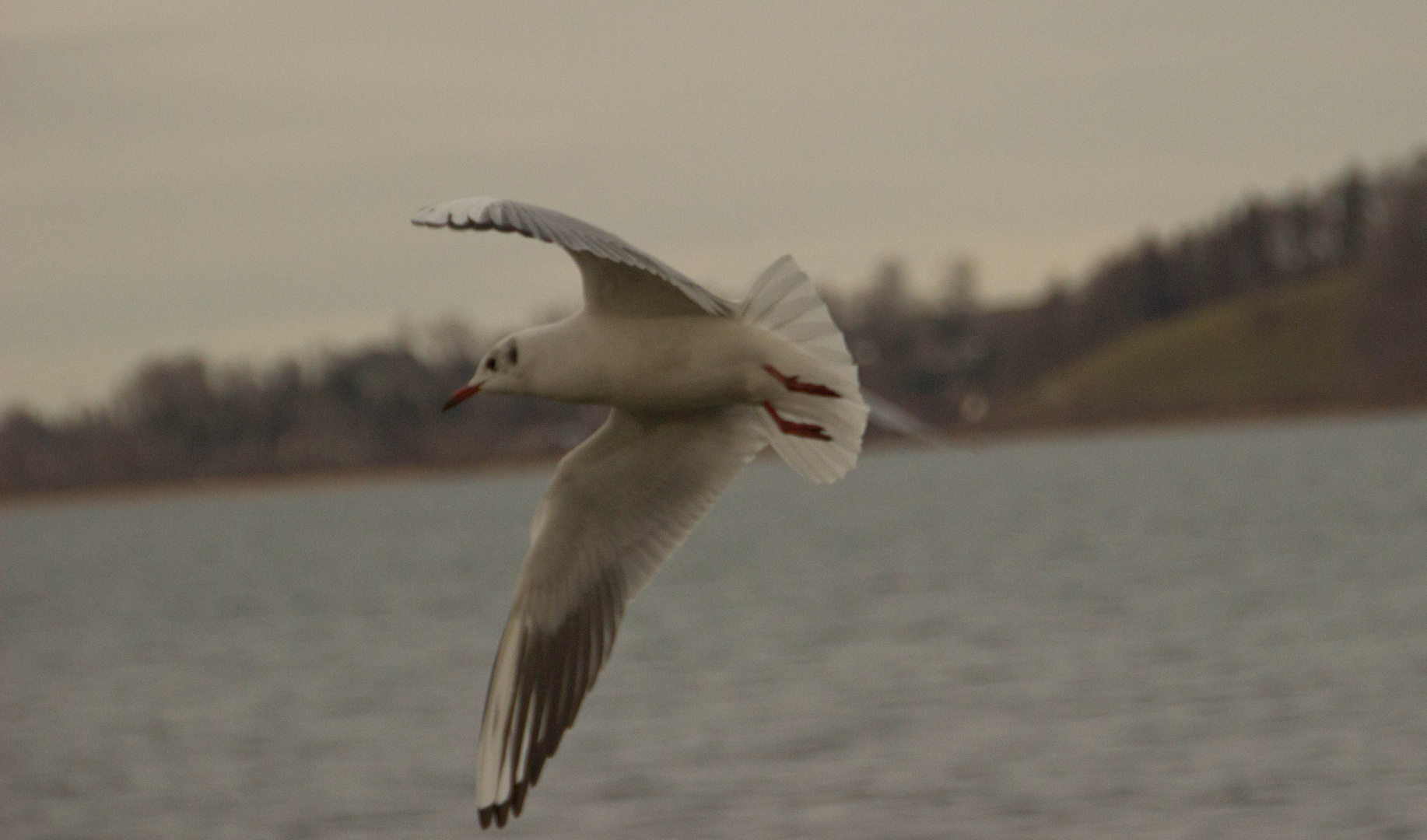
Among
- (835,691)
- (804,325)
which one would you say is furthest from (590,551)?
(835,691)

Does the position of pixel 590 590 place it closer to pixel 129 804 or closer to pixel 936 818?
pixel 936 818

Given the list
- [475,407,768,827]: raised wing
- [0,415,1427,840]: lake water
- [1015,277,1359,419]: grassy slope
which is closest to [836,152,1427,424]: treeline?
[1015,277,1359,419]: grassy slope

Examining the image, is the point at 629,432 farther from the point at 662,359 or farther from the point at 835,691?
the point at 835,691

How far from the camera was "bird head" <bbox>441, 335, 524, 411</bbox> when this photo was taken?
846 centimetres

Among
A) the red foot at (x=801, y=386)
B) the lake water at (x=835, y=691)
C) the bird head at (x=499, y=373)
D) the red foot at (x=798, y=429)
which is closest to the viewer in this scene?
the red foot at (x=801, y=386)

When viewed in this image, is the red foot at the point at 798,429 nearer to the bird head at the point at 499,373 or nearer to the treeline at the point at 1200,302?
the bird head at the point at 499,373

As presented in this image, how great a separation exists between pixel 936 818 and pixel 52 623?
1406 inches

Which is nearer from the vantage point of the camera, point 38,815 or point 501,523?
point 38,815

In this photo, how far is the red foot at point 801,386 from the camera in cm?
836

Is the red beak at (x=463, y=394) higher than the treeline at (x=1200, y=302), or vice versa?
the treeline at (x=1200, y=302)

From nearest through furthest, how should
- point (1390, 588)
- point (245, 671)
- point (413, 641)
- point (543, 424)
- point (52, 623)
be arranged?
point (1390, 588) → point (245, 671) → point (413, 641) → point (52, 623) → point (543, 424)

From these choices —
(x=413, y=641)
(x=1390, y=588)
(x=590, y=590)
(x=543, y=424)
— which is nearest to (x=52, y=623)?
(x=413, y=641)

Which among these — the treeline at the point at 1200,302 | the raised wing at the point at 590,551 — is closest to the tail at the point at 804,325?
the raised wing at the point at 590,551

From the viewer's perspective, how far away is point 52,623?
46781 mm
